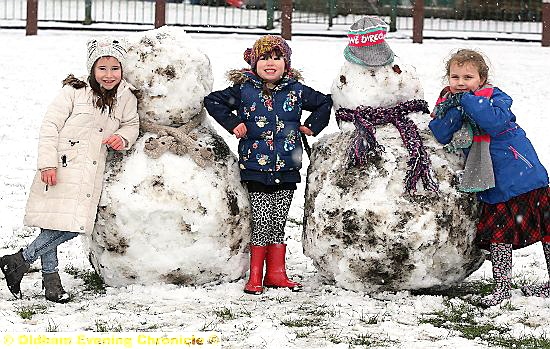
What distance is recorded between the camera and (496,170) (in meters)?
5.14

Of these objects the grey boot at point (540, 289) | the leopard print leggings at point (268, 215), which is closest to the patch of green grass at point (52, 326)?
the leopard print leggings at point (268, 215)

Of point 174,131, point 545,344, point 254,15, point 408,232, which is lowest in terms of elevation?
point 545,344

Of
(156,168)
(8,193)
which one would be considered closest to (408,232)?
(156,168)

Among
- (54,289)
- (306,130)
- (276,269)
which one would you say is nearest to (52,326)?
(54,289)

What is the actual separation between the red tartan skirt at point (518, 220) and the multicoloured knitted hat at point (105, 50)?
2.21 m

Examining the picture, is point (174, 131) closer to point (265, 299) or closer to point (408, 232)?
point (265, 299)

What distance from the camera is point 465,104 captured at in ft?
16.5

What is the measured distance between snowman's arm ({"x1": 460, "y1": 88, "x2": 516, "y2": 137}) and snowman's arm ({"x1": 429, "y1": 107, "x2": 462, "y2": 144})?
0.33ft

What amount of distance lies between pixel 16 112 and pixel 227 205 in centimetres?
758

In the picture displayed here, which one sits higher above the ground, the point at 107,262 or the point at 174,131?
the point at 174,131

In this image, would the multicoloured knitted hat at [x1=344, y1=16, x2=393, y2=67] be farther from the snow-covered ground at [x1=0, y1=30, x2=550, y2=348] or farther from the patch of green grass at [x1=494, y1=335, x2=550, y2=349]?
the patch of green grass at [x1=494, y1=335, x2=550, y2=349]

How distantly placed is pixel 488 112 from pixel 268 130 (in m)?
1.23

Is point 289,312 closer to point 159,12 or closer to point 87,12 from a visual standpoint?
point 159,12

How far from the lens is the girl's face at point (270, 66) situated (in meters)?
5.44
